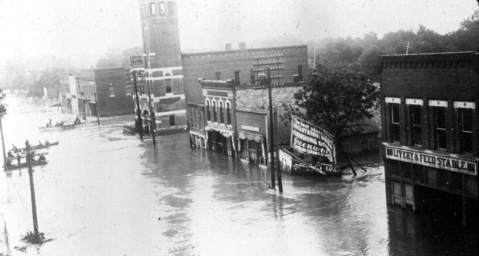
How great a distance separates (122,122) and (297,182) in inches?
2035

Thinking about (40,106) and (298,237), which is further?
(40,106)

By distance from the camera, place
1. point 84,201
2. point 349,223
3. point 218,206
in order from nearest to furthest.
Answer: point 349,223, point 218,206, point 84,201

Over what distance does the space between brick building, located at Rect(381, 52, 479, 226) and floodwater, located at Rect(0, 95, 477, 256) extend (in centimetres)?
139

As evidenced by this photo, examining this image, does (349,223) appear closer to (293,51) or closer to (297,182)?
(297,182)

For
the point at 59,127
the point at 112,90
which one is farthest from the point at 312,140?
the point at 112,90

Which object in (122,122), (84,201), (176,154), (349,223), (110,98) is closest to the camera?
(349,223)

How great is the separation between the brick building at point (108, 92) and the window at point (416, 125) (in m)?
70.5

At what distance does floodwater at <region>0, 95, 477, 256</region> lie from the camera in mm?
22703

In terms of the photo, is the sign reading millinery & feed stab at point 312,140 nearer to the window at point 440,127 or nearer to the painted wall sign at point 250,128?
the painted wall sign at point 250,128

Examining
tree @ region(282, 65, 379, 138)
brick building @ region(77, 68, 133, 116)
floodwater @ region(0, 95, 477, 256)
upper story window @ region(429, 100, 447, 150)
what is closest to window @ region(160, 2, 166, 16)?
floodwater @ region(0, 95, 477, 256)

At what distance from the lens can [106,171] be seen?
4466 cm

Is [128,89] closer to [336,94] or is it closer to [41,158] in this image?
[41,158]

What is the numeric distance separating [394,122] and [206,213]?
36.4 ft

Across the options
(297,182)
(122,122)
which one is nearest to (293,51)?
(122,122)
